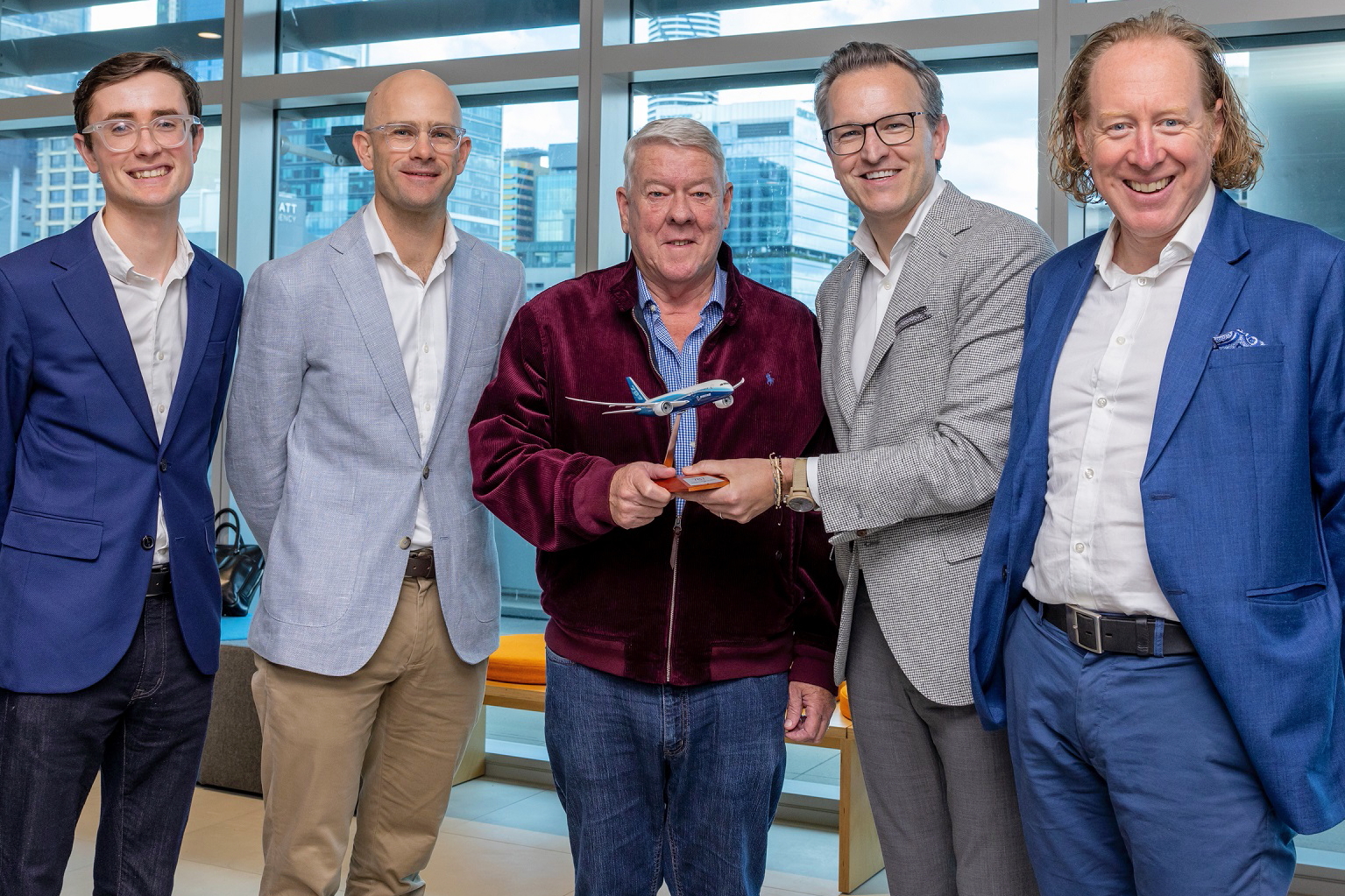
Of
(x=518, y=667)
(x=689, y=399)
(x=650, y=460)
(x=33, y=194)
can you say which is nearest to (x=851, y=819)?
(x=518, y=667)

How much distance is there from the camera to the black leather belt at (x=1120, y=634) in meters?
1.69

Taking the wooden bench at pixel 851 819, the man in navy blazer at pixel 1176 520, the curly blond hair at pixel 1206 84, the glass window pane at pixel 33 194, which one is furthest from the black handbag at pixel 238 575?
the curly blond hair at pixel 1206 84

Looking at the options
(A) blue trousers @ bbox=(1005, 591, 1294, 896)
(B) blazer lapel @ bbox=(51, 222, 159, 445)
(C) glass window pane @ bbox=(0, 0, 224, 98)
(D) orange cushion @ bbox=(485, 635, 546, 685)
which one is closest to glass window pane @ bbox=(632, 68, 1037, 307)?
(D) orange cushion @ bbox=(485, 635, 546, 685)

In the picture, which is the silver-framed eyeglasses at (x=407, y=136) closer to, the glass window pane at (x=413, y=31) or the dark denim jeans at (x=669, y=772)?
the dark denim jeans at (x=669, y=772)

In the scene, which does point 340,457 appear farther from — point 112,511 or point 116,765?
point 116,765

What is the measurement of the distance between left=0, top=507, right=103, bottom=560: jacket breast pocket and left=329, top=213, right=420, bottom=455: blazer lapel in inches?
24.1

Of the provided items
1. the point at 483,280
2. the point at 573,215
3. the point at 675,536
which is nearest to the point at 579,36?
the point at 573,215

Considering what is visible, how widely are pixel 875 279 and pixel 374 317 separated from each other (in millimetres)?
1015

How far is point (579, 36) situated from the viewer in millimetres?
4379

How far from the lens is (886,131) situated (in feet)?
6.83

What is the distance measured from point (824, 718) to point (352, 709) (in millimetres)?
965

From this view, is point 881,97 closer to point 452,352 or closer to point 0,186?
point 452,352

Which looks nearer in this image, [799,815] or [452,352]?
[452,352]

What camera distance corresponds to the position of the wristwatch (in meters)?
2.01
